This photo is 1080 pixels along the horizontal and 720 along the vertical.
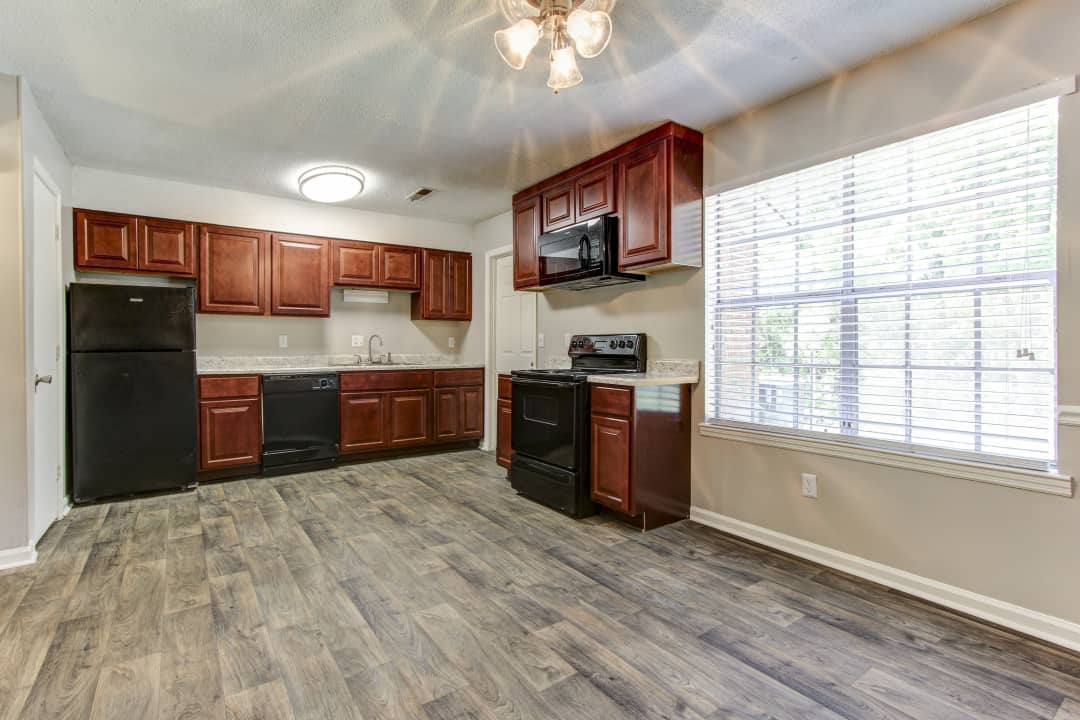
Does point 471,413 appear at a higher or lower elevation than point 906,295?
lower

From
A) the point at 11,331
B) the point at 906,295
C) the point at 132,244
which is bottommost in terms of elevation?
the point at 11,331

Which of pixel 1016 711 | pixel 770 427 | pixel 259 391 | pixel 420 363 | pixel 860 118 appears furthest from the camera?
pixel 420 363

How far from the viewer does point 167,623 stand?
2.03 m

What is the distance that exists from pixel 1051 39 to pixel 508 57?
77.6 inches

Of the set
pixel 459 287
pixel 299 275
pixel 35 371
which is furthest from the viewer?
pixel 459 287

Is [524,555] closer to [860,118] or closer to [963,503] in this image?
[963,503]

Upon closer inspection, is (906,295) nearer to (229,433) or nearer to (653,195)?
(653,195)

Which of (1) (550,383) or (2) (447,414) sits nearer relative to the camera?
(1) (550,383)

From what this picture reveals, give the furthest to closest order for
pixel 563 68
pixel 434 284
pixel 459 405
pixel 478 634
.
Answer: pixel 434 284 → pixel 459 405 → pixel 478 634 → pixel 563 68

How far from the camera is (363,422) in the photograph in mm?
4691

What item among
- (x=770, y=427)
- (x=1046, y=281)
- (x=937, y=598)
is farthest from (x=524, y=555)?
(x=1046, y=281)

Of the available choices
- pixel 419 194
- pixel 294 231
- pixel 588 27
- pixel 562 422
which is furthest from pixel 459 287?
pixel 588 27

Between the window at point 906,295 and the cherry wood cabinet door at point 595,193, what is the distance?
0.69m

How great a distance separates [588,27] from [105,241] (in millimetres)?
3915
